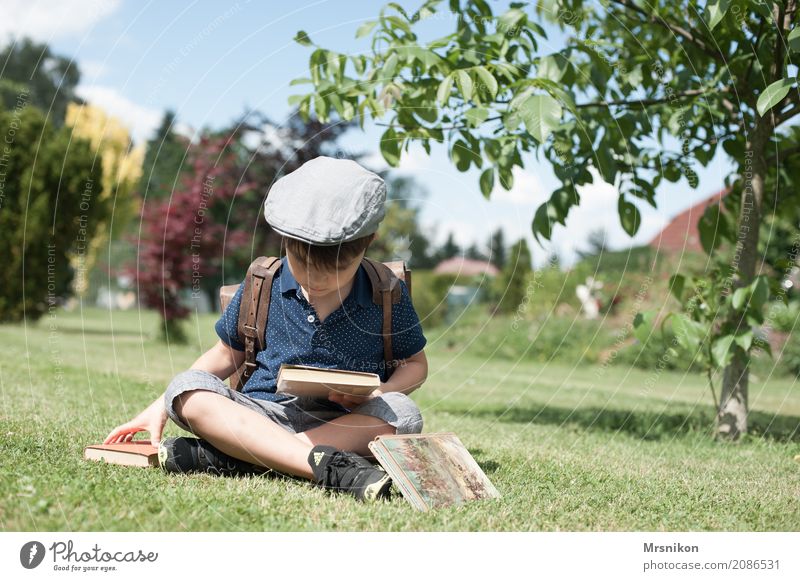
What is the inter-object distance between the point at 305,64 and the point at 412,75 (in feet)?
2.13

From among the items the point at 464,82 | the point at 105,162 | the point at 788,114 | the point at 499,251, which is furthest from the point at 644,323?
the point at 105,162

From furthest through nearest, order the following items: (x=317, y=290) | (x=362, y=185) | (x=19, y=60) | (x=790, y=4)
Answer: (x=19, y=60)
(x=790, y=4)
(x=317, y=290)
(x=362, y=185)

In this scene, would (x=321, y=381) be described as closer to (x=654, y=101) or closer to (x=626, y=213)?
(x=626, y=213)

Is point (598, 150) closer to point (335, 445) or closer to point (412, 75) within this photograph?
point (412, 75)

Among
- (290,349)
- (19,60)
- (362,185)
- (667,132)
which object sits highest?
(19,60)

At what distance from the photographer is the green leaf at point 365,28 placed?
446 centimetres

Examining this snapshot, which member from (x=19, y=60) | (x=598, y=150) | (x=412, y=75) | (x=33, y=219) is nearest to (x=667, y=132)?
(x=598, y=150)

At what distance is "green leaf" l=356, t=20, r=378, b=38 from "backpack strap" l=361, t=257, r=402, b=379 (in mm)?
1736

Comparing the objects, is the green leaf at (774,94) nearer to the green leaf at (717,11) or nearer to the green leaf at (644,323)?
the green leaf at (717,11)

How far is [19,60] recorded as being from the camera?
38.8m

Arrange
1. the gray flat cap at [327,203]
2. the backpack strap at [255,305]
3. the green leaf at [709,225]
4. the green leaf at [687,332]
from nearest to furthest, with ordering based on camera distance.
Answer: the gray flat cap at [327,203] → the backpack strap at [255,305] → the green leaf at [687,332] → the green leaf at [709,225]

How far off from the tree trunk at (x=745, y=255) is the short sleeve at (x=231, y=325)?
3200mm

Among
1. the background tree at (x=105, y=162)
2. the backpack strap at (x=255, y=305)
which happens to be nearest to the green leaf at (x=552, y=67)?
the backpack strap at (x=255, y=305)

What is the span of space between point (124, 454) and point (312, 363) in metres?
0.80
